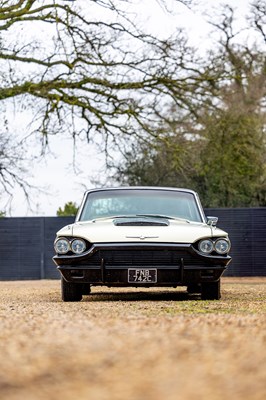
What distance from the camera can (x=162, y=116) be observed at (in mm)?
26359

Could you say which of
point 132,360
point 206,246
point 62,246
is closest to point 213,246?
point 206,246

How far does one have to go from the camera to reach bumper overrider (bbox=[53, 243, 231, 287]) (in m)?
10.8

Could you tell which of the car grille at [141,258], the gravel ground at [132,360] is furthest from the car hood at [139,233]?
the gravel ground at [132,360]

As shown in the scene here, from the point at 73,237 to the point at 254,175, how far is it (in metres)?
20.9

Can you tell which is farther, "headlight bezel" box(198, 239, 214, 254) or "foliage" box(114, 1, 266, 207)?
"foliage" box(114, 1, 266, 207)

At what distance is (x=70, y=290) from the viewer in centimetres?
1143

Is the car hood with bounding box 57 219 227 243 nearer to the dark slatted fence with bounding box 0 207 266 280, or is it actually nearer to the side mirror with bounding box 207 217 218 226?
the side mirror with bounding box 207 217 218 226

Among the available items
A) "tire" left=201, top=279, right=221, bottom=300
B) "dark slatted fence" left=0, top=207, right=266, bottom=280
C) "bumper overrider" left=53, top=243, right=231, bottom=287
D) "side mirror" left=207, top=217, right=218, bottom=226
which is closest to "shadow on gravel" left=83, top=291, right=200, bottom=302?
"tire" left=201, top=279, right=221, bottom=300

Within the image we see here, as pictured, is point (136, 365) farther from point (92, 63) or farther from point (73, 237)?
point (92, 63)

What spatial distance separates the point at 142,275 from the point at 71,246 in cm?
95

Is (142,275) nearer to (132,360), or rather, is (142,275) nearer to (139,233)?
(139,233)

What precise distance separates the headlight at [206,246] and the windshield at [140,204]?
1.05 m

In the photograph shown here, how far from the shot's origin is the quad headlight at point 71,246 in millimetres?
10852

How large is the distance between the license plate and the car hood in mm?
372
